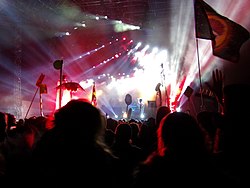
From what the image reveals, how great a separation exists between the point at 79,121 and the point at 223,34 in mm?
5058

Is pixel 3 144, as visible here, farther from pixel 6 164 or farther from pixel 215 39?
pixel 215 39

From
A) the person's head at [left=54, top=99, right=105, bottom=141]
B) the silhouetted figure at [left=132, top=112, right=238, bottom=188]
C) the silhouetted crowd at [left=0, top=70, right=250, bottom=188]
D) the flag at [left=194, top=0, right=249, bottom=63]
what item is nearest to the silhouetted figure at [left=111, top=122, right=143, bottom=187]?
the silhouetted crowd at [left=0, top=70, right=250, bottom=188]

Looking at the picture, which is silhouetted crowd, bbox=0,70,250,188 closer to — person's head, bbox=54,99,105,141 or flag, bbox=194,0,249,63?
person's head, bbox=54,99,105,141

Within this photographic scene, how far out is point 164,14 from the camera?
73.2 feet

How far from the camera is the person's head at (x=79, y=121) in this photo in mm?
2328

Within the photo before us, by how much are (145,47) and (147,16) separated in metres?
6.00

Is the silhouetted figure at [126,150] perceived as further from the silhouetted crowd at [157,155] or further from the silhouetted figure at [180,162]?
the silhouetted figure at [180,162]

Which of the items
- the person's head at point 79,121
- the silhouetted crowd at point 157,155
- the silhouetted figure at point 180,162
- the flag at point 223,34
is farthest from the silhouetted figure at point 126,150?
the flag at point 223,34

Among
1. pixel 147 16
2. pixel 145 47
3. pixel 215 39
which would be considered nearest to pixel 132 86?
pixel 145 47

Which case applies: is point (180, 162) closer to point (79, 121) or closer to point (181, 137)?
point (181, 137)

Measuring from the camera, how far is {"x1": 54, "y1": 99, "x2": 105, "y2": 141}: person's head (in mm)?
2328

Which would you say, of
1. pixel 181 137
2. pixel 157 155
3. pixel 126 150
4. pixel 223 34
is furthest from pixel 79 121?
Answer: pixel 223 34

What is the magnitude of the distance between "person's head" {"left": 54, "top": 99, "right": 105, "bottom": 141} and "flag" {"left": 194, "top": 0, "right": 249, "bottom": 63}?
4.69 m

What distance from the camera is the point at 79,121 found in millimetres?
2354
